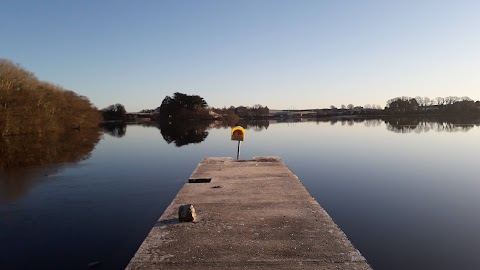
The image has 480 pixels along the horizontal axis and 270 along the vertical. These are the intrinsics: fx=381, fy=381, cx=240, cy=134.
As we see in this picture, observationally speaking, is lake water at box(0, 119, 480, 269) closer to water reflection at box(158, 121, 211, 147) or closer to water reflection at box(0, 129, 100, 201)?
water reflection at box(0, 129, 100, 201)

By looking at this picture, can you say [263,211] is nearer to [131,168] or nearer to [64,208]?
[64,208]

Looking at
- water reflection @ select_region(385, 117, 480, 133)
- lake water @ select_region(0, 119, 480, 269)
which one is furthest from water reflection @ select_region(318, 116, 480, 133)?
lake water @ select_region(0, 119, 480, 269)

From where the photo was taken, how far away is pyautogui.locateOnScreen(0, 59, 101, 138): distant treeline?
149ft

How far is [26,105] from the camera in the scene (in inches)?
1869

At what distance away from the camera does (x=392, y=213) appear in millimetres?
12188

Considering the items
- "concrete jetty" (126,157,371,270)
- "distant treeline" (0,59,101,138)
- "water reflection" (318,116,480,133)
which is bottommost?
"water reflection" (318,116,480,133)

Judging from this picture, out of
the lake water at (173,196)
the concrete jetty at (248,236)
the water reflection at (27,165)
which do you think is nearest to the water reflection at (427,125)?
the lake water at (173,196)

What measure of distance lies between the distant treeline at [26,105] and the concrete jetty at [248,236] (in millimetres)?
42322

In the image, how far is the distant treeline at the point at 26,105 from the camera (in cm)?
4538

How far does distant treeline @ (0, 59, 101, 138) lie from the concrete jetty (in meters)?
42.3

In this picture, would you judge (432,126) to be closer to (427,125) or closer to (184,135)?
(427,125)

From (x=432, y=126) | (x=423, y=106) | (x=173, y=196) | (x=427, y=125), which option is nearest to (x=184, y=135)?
(x=173, y=196)

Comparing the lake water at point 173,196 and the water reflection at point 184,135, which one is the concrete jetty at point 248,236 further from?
the water reflection at point 184,135

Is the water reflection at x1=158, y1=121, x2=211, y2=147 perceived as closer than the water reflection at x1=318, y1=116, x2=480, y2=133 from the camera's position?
Yes
